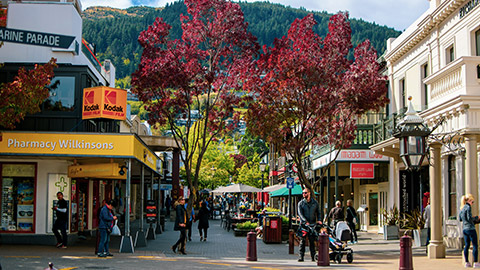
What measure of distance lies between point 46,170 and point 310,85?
10.1 metres

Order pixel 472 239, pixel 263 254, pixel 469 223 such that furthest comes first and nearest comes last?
pixel 263 254
pixel 472 239
pixel 469 223

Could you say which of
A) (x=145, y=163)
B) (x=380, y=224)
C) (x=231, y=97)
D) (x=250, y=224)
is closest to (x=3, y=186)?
(x=145, y=163)

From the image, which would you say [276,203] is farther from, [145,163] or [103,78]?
[145,163]

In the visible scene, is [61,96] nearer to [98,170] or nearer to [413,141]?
[98,170]

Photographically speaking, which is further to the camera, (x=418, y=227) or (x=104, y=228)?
(x=418, y=227)

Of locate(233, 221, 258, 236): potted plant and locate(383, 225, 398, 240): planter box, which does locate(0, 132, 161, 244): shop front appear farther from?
locate(383, 225, 398, 240): planter box

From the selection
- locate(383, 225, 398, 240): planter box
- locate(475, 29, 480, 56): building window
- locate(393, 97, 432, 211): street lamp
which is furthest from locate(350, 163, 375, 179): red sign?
locate(393, 97, 432, 211): street lamp

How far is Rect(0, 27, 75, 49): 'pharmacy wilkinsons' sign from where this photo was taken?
20422 millimetres

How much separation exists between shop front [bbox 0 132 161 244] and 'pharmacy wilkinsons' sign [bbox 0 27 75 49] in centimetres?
333

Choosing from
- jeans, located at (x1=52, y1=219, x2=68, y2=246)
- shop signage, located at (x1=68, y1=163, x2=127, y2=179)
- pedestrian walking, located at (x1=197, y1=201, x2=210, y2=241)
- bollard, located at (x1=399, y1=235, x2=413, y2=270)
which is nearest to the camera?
bollard, located at (x1=399, y1=235, x2=413, y2=270)

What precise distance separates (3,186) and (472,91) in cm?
1566

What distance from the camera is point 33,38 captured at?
843 inches

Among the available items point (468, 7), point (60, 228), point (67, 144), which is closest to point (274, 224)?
point (60, 228)

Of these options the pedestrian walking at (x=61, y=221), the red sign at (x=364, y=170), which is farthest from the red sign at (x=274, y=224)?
the pedestrian walking at (x=61, y=221)
